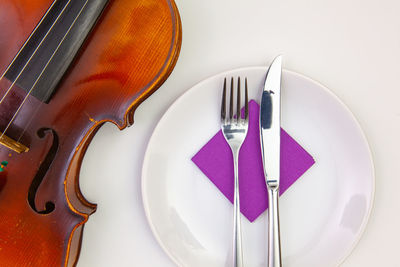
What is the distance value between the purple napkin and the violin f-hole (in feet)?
0.95

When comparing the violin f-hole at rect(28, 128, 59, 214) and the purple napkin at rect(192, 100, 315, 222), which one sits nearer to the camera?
the violin f-hole at rect(28, 128, 59, 214)

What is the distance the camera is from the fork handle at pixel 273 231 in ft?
2.25

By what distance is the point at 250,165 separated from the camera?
0.76 metres

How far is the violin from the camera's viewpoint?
639 mm

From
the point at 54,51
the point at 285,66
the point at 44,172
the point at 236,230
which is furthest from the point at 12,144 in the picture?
the point at 285,66

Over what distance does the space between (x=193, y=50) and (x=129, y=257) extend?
19.6 inches

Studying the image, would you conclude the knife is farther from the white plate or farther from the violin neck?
the violin neck

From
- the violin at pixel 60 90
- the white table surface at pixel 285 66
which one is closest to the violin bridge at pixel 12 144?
the violin at pixel 60 90

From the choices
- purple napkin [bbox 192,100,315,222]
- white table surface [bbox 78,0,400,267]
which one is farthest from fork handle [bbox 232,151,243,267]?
white table surface [bbox 78,0,400,267]

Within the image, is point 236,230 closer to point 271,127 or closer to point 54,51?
point 271,127

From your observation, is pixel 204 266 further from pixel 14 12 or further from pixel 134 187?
pixel 14 12

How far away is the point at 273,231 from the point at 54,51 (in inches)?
21.7

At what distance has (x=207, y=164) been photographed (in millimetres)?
768

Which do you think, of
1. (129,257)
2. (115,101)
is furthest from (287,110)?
(129,257)
